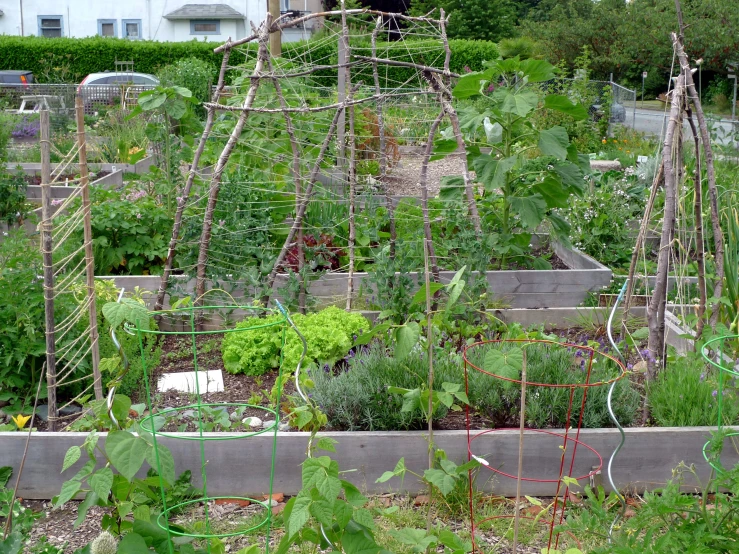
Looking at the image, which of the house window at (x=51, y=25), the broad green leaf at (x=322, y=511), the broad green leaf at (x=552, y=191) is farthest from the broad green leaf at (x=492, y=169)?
the house window at (x=51, y=25)

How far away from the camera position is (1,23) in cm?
2547

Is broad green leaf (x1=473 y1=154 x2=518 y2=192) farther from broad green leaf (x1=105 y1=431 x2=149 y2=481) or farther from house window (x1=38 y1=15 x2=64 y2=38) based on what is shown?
house window (x1=38 y1=15 x2=64 y2=38)

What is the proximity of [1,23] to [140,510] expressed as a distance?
1092 inches

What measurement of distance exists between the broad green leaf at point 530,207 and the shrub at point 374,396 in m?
1.79

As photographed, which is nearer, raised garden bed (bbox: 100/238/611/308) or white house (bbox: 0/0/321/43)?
raised garden bed (bbox: 100/238/611/308)

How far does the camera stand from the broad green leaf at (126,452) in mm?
2092

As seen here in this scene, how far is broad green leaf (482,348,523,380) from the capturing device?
2392mm

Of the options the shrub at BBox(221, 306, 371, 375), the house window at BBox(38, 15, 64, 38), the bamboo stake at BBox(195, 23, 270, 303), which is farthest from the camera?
the house window at BBox(38, 15, 64, 38)

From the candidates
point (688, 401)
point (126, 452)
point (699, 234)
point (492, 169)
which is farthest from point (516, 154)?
point (126, 452)

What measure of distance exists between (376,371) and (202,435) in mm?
837

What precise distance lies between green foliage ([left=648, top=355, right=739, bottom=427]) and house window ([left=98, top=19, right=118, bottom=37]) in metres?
26.1

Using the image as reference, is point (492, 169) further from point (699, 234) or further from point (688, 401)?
point (688, 401)

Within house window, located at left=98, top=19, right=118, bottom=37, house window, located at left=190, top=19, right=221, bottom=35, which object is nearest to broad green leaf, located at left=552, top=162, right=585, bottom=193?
house window, located at left=190, top=19, right=221, bottom=35

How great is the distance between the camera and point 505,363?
2.43 metres
